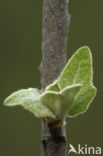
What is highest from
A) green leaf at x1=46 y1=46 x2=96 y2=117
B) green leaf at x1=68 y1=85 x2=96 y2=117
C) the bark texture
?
the bark texture

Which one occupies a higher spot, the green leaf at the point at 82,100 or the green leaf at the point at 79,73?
the green leaf at the point at 79,73

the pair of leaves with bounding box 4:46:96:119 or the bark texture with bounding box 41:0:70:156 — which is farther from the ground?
the bark texture with bounding box 41:0:70:156

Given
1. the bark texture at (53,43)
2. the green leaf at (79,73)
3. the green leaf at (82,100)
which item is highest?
the bark texture at (53,43)
